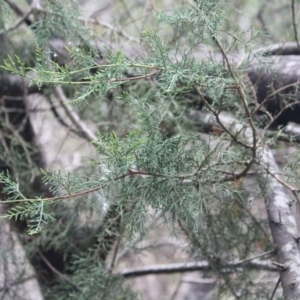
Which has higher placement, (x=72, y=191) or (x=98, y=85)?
(x=98, y=85)

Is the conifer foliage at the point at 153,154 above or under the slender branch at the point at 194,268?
above

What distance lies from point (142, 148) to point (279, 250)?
1.27ft

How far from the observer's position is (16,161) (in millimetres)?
1803

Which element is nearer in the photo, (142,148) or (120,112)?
(142,148)

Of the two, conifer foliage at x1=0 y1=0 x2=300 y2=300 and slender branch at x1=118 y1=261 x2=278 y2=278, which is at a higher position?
conifer foliage at x1=0 y1=0 x2=300 y2=300

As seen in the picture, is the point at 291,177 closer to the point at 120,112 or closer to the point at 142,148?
the point at 142,148

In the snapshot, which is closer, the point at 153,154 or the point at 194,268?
the point at 153,154

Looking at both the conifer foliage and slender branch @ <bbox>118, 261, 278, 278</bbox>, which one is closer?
the conifer foliage

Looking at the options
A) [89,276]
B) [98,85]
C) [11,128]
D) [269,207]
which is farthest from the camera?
[11,128]

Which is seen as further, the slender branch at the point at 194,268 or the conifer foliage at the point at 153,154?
Result: the slender branch at the point at 194,268

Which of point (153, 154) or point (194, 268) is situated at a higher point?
point (153, 154)

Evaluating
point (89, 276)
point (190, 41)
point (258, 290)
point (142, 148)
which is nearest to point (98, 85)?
point (142, 148)

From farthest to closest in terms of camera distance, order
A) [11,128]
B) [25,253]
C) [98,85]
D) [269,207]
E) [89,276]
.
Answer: [11,128], [25,253], [89,276], [269,207], [98,85]

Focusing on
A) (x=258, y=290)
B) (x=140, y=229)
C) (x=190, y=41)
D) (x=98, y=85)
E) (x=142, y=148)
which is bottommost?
(x=258, y=290)
